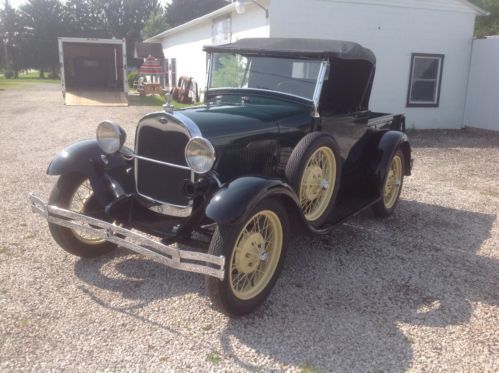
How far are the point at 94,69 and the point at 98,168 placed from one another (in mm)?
18769

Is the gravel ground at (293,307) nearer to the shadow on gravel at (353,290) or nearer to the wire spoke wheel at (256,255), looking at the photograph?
the shadow on gravel at (353,290)

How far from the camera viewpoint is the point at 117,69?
20719mm

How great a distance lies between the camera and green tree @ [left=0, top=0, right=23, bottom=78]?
160 ft

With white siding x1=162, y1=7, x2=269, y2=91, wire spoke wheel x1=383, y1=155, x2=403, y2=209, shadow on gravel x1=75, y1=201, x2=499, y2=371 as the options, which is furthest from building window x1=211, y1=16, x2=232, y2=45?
shadow on gravel x1=75, y1=201, x2=499, y2=371

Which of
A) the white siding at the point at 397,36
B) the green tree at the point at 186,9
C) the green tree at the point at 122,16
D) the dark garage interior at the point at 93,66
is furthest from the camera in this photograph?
the green tree at the point at 122,16

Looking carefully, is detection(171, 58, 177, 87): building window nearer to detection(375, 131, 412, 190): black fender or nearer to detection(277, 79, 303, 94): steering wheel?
detection(375, 131, 412, 190): black fender

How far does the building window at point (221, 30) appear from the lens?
1366 cm

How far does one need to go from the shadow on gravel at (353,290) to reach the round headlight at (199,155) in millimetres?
994

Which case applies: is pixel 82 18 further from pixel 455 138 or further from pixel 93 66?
pixel 455 138

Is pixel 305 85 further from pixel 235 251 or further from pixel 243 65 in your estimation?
pixel 235 251

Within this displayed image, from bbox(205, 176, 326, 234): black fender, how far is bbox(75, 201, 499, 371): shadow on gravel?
78 centimetres

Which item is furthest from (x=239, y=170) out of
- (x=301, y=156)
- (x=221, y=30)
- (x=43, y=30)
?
(x=43, y=30)

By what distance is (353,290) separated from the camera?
3.57 meters

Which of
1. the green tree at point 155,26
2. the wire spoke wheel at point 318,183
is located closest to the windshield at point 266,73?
the wire spoke wheel at point 318,183
